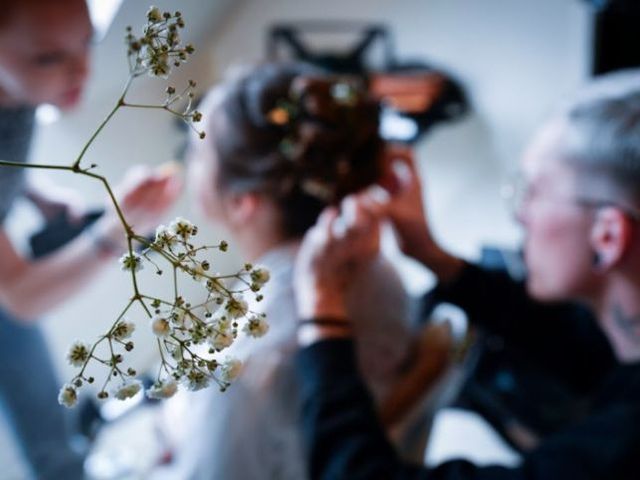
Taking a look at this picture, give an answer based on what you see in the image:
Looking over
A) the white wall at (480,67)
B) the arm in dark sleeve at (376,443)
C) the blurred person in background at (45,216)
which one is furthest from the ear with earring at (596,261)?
the white wall at (480,67)

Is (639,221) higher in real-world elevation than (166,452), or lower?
higher

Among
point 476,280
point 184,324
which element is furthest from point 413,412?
point 184,324

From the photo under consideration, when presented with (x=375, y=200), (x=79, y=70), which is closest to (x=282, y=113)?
(x=375, y=200)

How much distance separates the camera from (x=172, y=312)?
251 millimetres

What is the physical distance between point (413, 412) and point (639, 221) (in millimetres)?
423

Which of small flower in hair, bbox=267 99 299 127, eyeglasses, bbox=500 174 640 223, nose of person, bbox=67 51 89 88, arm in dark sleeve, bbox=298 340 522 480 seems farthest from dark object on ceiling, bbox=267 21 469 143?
nose of person, bbox=67 51 89 88

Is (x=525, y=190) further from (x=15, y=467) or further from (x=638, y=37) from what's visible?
(x=638, y=37)

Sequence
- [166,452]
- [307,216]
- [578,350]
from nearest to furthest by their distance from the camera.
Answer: [307,216] < [166,452] < [578,350]

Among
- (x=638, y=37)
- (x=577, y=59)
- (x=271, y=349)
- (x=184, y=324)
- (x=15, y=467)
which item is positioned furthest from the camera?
(x=577, y=59)

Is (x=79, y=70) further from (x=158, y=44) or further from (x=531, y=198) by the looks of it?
(x=531, y=198)

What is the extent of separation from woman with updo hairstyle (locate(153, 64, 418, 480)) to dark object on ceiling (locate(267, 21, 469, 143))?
111 cm

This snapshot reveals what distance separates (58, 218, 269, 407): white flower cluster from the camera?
0.24m

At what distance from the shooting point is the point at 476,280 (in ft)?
3.55

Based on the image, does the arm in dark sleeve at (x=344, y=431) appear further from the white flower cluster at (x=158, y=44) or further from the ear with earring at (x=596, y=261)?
the white flower cluster at (x=158, y=44)
